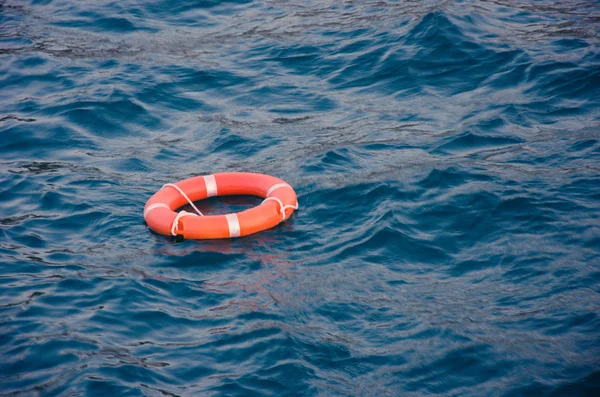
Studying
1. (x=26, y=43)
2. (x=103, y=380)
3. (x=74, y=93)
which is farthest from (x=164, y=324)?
(x=26, y=43)

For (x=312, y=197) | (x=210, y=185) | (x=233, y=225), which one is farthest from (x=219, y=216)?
(x=312, y=197)

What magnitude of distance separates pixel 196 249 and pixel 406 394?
2.48 meters

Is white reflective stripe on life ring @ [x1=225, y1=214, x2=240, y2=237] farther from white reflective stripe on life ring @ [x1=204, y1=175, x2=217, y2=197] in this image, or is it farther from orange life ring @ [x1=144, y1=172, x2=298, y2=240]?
white reflective stripe on life ring @ [x1=204, y1=175, x2=217, y2=197]

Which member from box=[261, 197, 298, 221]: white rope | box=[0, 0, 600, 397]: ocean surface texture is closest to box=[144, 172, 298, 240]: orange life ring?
box=[261, 197, 298, 221]: white rope

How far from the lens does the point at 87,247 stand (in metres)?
6.50

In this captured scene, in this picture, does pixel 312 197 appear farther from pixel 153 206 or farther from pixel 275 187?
pixel 153 206

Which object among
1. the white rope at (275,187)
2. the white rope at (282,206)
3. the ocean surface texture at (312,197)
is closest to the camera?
the ocean surface texture at (312,197)

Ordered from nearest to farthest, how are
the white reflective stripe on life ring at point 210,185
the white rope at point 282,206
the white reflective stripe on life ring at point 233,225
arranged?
1. the white reflective stripe on life ring at point 233,225
2. the white rope at point 282,206
3. the white reflective stripe on life ring at point 210,185

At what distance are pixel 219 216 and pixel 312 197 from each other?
107 cm

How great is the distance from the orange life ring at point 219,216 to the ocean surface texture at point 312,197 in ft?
0.43

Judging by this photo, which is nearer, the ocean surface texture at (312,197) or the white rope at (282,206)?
the ocean surface texture at (312,197)

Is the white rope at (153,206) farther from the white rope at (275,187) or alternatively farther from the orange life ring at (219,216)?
the white rope at (275,187)

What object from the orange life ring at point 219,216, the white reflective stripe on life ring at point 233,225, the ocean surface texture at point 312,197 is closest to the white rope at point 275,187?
the orange life ring at point 219,216

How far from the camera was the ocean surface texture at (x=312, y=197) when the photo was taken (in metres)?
5.05
